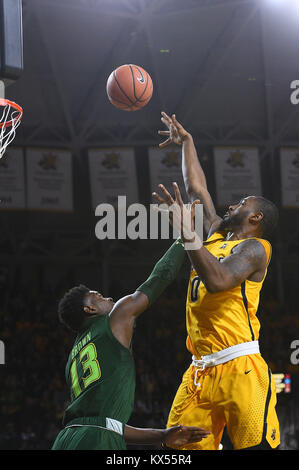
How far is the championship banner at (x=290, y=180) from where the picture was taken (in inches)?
519

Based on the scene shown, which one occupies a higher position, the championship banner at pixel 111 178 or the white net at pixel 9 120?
the championship banner at pixel 111 178

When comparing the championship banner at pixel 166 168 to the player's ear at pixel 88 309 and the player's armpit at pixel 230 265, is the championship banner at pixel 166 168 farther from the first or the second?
the player's ear at pixel 88 309

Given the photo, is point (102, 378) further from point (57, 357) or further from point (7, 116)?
point (57, 357)

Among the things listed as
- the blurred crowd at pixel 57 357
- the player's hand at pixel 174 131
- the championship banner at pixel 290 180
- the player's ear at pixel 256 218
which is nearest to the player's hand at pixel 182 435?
the player's ear at pixel 256 218

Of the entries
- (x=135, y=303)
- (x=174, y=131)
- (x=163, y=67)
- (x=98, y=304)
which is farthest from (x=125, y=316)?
(x=163, y=67)

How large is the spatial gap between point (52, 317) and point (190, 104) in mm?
6047

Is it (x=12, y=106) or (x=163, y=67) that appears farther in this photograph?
(x=163, y=67)

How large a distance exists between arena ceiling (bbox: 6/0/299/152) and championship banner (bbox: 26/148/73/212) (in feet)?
2.46

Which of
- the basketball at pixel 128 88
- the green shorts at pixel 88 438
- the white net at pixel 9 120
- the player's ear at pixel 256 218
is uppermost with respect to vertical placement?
the basketball at pixel 128 88

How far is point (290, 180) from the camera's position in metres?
13.2

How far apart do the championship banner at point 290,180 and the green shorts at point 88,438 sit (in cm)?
1084

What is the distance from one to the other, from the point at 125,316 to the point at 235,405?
0.85 metres

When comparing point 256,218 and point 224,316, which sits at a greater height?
point 256,218
